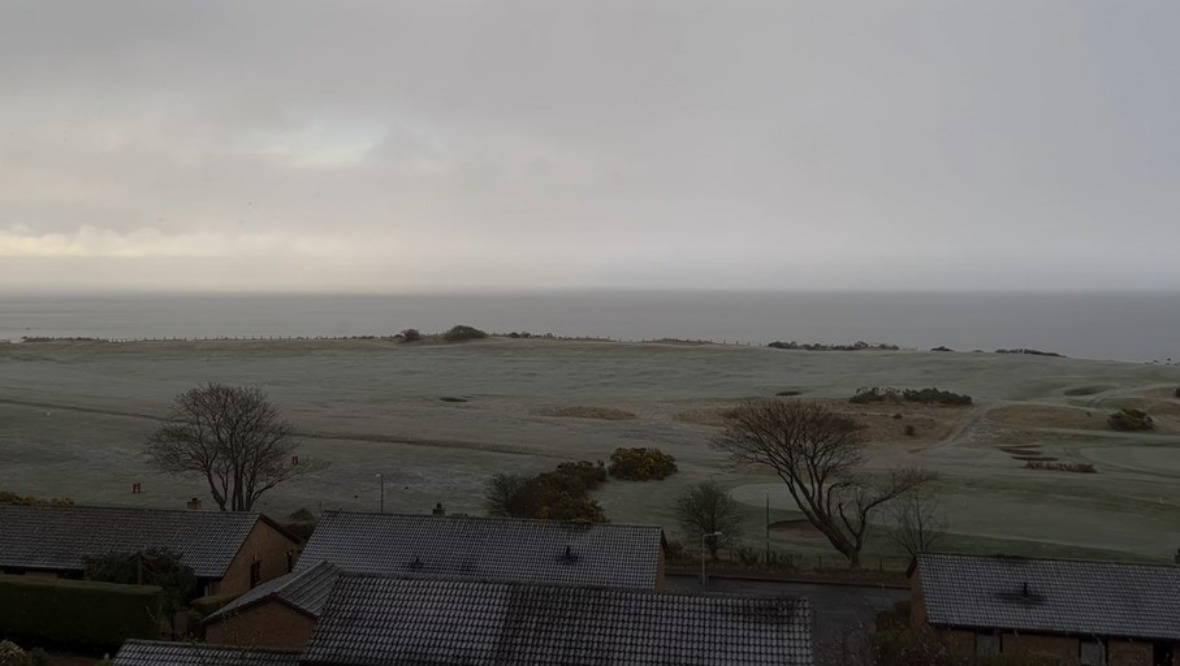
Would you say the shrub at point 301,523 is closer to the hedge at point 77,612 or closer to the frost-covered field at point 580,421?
the frost-covered field at point 580,421

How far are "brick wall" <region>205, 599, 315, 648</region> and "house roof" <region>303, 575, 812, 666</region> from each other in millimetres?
2844

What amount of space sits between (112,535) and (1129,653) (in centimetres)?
2640

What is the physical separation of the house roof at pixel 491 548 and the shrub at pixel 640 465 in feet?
63.6

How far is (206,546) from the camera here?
25875mm

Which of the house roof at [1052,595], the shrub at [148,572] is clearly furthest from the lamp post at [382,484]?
the house roof at [1052,595]

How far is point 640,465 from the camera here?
45.7m

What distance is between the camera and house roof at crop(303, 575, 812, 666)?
659 inches

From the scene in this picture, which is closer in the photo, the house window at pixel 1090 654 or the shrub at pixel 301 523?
the house window at pixel 1090 654

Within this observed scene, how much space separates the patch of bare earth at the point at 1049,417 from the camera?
60.2 metres

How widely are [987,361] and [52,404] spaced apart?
255ft

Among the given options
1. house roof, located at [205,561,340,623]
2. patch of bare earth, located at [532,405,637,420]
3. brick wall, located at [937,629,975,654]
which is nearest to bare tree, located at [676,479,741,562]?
brick wall, located at [937,629,975,654]

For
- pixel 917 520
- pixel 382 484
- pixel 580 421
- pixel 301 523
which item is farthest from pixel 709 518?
pixel 580 421

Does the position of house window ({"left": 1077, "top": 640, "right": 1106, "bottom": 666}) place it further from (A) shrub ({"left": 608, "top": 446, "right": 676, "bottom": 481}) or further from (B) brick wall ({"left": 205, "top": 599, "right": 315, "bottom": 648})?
(A) shrub ({"left": 608, "top": 446, "right": 676, "bottom": 481})

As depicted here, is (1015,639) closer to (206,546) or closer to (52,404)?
(206,546)
